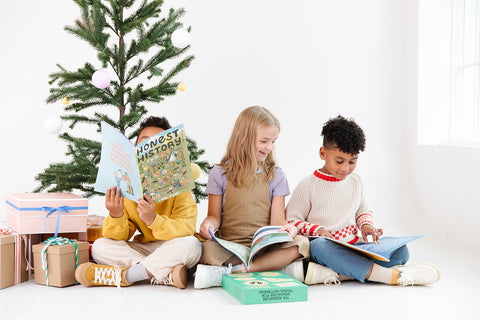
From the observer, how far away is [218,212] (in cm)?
246

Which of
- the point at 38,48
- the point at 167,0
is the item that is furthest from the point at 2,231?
the point at 167,0

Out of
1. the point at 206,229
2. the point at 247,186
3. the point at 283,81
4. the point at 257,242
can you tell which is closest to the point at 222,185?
the point at 247,186

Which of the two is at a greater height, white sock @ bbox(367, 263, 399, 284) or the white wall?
the white wall

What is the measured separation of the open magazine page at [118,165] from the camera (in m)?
2.03

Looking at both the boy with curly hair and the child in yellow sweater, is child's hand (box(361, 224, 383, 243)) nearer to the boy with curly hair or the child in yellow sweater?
the boy with curly hair

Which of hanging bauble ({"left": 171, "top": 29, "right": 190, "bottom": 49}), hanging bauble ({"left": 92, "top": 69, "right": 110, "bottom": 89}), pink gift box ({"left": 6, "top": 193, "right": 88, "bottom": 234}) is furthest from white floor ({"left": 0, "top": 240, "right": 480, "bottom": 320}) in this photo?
hanging bauble ({"left": 171, "top": 29, "right": 190, "bottom": 49})

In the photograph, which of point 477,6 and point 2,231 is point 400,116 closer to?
point 477,6

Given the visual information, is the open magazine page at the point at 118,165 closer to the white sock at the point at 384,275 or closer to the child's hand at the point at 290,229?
the child's hand at the point at 290,229

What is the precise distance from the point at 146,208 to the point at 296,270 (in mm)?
638

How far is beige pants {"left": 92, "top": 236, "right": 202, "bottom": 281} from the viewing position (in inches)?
85.6

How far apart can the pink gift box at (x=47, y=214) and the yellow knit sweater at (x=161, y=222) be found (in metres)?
0.14

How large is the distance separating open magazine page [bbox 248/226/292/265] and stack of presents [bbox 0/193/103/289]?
67cm

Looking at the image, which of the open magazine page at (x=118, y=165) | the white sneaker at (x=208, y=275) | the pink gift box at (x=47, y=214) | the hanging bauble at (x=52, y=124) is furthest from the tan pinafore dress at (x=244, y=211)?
the hanging bauble at (x=52, y=124)

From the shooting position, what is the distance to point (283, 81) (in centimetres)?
404
